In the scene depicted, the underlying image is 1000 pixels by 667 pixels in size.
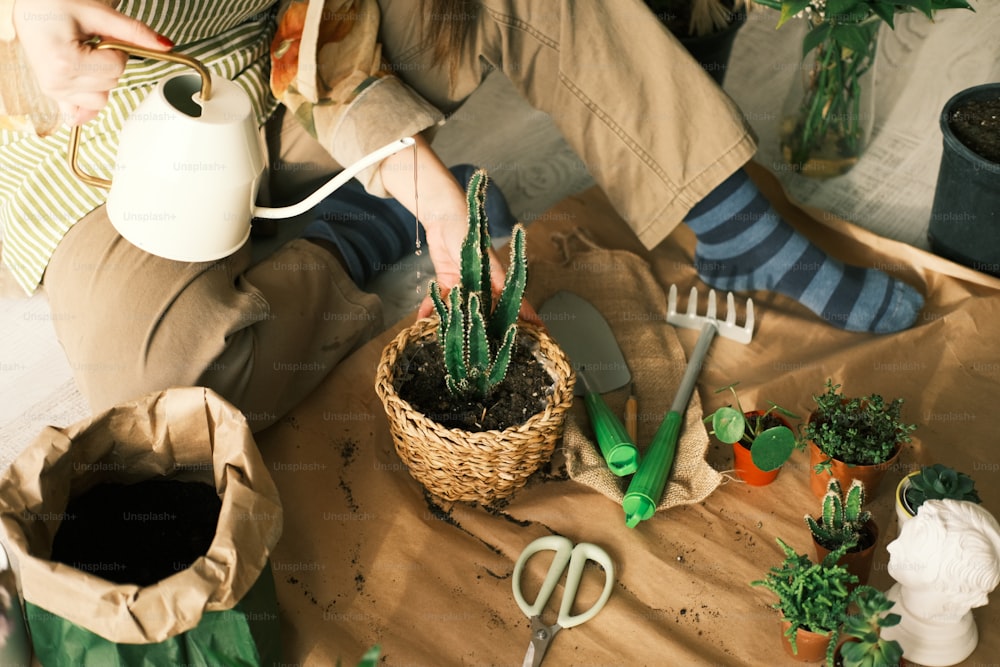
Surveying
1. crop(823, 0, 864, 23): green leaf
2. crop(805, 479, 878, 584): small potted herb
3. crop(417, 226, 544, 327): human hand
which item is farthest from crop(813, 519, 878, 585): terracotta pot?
crop(823, 0, 864, 23): green leaf

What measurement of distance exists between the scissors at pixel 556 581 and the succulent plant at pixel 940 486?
335 mm

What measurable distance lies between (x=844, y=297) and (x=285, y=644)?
88cm

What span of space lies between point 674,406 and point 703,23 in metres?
0.67

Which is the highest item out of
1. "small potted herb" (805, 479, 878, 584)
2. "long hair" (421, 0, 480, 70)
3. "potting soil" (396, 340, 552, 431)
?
"long hair" (421, 0, 480, 70)

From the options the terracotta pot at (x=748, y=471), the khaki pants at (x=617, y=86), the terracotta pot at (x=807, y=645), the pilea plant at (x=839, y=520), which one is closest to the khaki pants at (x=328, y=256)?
the khaki pants at (x=617, y=86)

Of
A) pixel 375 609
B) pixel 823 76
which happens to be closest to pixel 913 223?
pixel 823 76

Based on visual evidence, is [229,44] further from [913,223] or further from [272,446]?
[913,223]

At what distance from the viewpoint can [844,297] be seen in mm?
1399

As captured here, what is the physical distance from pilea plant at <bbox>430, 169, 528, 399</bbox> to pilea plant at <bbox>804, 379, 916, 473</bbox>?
1.27ft

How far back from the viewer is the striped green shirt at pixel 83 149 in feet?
3.90

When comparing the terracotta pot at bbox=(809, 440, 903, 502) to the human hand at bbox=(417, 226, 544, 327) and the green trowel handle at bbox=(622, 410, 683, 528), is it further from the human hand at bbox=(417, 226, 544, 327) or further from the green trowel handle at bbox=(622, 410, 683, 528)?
the human hand at bbox=(417, 226, 544, 327)

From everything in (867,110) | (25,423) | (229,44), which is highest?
(229,44)

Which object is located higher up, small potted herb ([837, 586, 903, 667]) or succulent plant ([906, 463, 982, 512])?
succulent plant ([906, 463, 982, 512])

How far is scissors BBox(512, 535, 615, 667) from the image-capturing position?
3.42 feet
